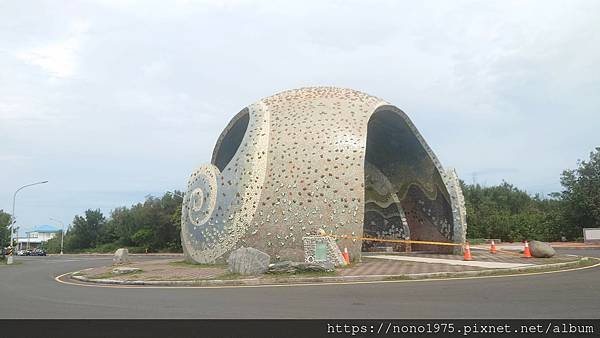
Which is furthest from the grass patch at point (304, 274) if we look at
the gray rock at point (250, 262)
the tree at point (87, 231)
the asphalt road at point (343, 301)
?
the tree at point (87, 231)

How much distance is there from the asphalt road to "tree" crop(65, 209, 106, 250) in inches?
2607

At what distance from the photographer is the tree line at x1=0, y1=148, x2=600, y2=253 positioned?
151 feet

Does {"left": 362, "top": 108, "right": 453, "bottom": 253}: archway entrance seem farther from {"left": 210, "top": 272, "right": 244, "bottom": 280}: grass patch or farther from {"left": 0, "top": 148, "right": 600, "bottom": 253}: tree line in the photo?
{"left": 0, "top": 148, "right": 600, "bottom": 253}: tree line

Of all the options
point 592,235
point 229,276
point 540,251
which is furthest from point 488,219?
point 229,276

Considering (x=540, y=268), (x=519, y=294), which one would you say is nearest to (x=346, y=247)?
(x=540, y=268)

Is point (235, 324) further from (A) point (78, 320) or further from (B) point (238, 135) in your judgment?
(B) point (238, 135)

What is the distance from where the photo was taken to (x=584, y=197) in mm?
44719

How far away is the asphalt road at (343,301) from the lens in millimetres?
8703

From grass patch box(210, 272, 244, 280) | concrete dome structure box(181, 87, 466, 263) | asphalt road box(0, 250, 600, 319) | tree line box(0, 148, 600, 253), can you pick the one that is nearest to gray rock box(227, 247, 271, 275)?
grass patch box(210, 272, 244, 280)

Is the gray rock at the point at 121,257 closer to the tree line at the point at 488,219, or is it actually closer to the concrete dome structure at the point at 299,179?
the concrete dome structure at the point at 299,179

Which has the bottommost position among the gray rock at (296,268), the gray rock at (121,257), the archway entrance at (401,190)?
the gray rock at (121,257)

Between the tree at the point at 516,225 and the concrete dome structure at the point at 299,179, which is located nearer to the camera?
the concrete dome structure at the point at 299,179

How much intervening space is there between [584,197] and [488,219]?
9.83 meters

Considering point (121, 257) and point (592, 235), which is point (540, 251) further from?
point (592, 235)
